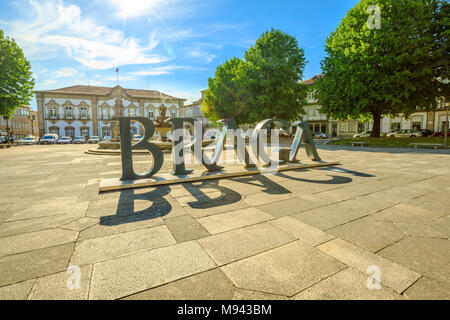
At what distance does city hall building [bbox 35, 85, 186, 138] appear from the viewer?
156 feet

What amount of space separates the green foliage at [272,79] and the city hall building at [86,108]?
22.6 m

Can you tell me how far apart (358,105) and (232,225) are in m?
21.1

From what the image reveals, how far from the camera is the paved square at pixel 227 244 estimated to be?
2.08 metres

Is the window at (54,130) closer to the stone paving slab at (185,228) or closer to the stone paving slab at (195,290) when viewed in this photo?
the stone paving slab at (185,228)

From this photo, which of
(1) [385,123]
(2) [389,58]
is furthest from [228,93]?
(1) [385,123]

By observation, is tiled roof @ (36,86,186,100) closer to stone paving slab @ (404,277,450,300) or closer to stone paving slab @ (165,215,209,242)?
stone paving slab @ (165,215,209,242)

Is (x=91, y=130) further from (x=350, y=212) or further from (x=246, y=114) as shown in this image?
(x=350, y=212)

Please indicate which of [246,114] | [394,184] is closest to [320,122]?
[246,114]

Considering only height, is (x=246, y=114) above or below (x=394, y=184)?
above

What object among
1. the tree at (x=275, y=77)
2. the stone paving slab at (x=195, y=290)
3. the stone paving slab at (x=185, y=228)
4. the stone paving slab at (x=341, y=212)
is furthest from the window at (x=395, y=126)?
the stone paving slab at (x=195, y=290)

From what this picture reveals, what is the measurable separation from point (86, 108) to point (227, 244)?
58.8m

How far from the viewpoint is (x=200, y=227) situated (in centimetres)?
342

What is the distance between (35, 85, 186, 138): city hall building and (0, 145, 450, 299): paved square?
143ft

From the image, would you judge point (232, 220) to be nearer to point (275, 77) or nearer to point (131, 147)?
point (131, 147)
